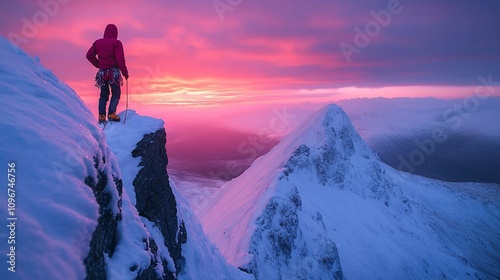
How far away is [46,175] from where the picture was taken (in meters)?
4.20

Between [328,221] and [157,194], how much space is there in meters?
46.4

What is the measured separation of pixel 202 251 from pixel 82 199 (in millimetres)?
8926

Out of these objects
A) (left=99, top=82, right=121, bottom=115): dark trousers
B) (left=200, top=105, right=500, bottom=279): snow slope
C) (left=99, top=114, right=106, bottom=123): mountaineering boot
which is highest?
(left=99, top=82, right=121, bottom=115): dark trousers

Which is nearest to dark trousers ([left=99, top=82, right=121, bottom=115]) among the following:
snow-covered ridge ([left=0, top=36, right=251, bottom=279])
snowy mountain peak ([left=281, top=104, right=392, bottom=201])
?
snow-covered ridge ([left=0, top=36, right=251, bottom=279])

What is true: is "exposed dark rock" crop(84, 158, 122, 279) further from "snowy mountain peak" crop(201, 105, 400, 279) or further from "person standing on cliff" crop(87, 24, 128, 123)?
"snowy mountain peak" crop(201, 105, 400, 279)

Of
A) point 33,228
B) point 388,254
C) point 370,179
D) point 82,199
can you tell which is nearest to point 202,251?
point 82,199

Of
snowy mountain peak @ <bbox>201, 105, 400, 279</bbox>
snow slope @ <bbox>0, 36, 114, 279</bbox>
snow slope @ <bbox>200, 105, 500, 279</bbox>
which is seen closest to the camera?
snow slope @ <bbox>0, 36, 114, 279</bbox>

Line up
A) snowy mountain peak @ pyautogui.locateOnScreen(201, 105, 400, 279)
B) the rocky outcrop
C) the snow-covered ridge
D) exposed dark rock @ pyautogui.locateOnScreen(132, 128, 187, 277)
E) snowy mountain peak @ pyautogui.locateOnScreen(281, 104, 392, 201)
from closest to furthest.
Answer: the snow-covered ridge → the rocky outcrop → exposed dark rock @ pyautogui.locateOnScreen(132, 128, 187, 277) → snowy mountain peak @ pyautogui.locateOnScreen(201, 105, 400, 279) → snowy mountain peak @ pyautogui.locateOnScreen(281, 104, 392, 201)

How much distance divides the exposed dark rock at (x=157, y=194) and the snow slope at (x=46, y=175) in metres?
3.94

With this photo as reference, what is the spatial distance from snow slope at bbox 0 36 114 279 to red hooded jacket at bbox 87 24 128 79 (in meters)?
5.04

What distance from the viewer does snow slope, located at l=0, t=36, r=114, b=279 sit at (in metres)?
3.45

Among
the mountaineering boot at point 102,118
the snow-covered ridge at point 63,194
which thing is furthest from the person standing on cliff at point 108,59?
the snow-covered ridge at point 63,194

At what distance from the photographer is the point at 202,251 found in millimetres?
12438

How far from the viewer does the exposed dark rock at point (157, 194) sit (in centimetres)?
980
